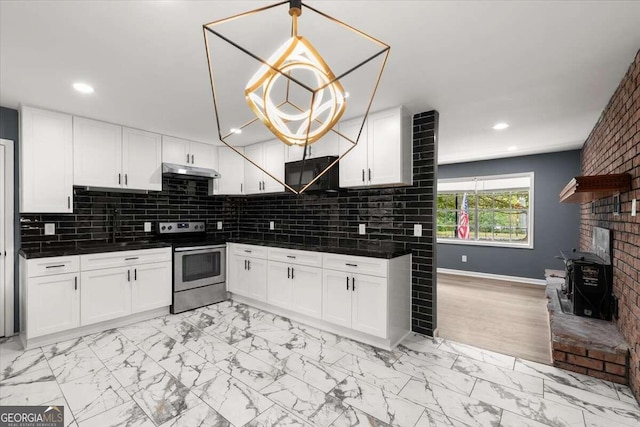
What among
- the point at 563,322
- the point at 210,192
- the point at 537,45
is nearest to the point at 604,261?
the point at 563,322

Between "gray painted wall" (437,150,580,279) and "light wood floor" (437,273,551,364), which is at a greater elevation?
"gray painted wall" (437,150,580,279)

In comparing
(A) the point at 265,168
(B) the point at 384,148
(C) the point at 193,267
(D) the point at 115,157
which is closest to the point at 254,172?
(A) the point at 265,168

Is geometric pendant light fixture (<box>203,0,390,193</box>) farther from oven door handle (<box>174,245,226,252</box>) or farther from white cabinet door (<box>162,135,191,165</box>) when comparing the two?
oven door handle (<box>174,245,226,252</box>)

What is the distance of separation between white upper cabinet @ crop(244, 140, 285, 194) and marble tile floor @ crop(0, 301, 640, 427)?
77.0 inches

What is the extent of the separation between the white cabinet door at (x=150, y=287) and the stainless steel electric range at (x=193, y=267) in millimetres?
89

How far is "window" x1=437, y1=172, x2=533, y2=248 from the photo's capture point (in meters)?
5.52

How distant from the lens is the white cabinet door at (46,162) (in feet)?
9.66

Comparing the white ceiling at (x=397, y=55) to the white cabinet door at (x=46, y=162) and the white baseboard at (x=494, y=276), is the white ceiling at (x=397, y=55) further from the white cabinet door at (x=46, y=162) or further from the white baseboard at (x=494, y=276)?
the white baseboard at (x=494, y=276)

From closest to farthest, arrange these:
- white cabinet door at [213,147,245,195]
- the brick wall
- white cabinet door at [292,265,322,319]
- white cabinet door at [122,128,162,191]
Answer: the brick wall, white cabinet door at [292,265,322,319], white cabinet door at [122,128,162,191], white cabinet door at [213,147,245,195]

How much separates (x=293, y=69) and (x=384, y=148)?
1289mm

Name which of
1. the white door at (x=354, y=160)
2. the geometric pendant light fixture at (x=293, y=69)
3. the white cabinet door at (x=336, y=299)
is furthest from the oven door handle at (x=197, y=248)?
the white door at (x=354, y=160)

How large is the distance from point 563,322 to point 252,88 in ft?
10.4

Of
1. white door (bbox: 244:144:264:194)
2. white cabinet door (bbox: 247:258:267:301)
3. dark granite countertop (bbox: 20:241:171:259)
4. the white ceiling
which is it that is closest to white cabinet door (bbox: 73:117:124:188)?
the white ceiling

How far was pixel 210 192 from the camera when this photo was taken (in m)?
4.60
